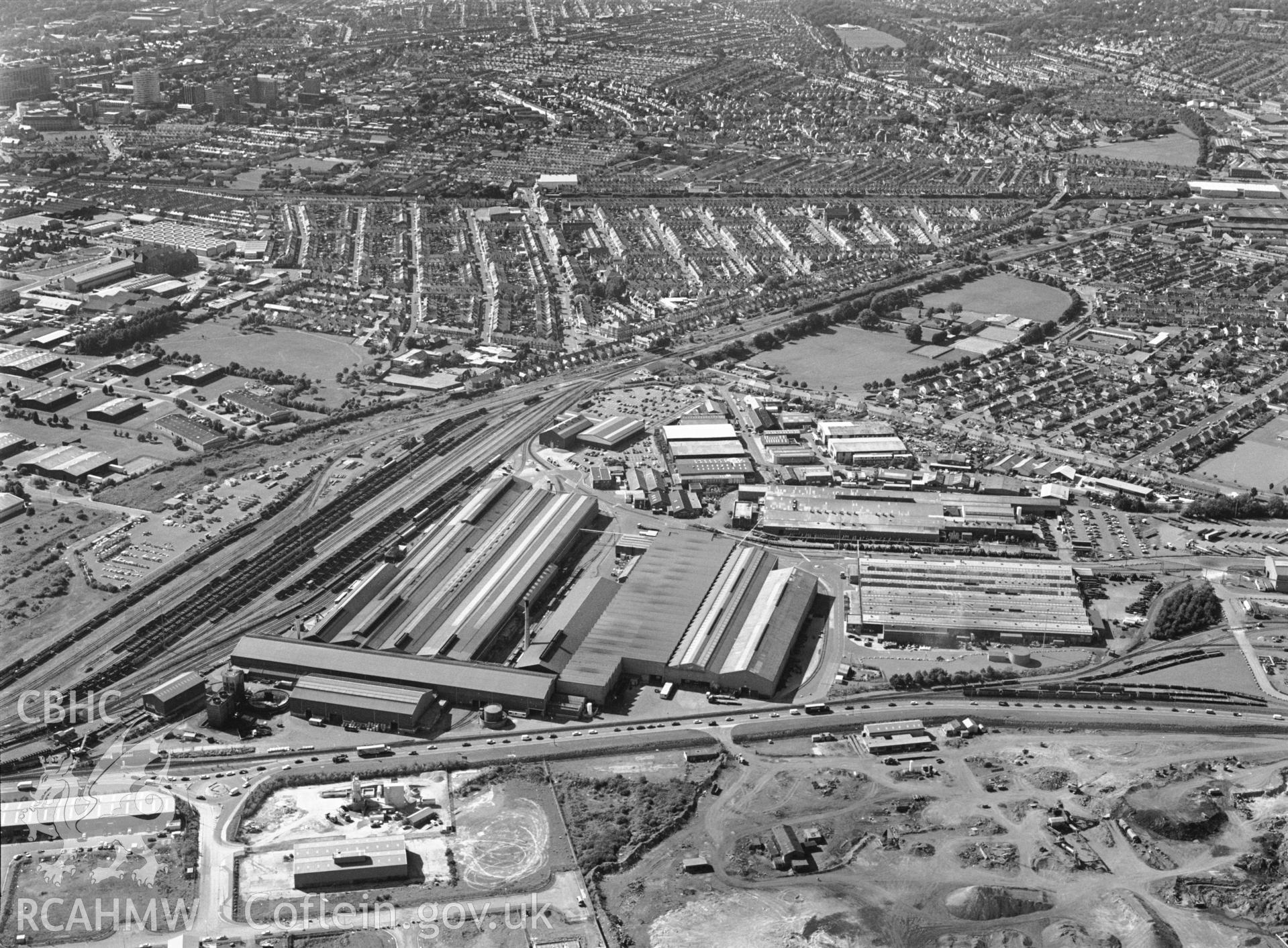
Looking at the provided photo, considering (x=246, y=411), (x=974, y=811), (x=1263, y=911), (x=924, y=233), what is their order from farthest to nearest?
(x=924, y=233)
(x=246, y=411)
(x=974, y=811)
(x=1263, y=911)

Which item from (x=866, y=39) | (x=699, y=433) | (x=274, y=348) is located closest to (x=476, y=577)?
(x=699, y=433)

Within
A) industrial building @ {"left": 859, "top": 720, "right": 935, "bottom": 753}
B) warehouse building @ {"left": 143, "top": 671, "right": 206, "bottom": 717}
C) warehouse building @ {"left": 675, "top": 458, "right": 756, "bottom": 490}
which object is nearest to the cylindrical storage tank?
warehouse building @ {"left": 143, "top": 671, "right": 206, "bottom": 717}

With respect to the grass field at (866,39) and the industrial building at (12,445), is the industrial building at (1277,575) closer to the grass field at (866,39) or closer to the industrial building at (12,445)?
the industrial building at (12,445)

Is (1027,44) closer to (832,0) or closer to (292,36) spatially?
(832,0)

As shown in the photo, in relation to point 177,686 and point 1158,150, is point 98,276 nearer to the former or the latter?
point 177,686

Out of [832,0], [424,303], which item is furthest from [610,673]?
[832,0]

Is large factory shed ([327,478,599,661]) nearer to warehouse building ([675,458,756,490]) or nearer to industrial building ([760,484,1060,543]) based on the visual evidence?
warehouse building ([675,458,756,490])
